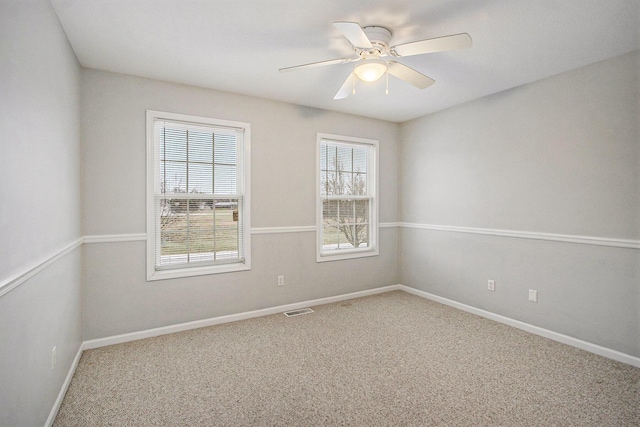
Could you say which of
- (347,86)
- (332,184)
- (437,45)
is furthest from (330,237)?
(437,45)

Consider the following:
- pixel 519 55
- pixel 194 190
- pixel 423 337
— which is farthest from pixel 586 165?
pixel 194 190

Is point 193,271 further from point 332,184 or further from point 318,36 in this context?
point 318,36

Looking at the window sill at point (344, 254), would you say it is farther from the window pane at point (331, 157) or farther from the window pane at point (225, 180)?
the window pane at point (225, 180)

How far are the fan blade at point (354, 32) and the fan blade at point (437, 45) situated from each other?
9.8 inches

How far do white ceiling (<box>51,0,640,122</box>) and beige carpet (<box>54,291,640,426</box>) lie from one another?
8.24ft

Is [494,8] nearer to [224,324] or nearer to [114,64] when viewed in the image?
[114,64]

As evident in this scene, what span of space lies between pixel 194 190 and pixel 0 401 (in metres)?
2.37

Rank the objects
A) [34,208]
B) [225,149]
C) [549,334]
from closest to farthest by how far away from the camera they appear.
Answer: [34,208] < [549,334] < [225,149]

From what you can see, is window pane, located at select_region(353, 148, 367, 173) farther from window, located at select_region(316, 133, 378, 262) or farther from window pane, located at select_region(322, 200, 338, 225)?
window pane, located at select_region(322, 200, 338, 225)

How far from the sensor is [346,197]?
4453 millimetres

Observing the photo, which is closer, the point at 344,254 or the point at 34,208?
the point at 34,208

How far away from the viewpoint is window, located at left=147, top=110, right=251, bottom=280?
3.21 meters

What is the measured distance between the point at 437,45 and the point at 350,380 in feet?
7.69

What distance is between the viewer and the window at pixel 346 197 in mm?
4270
